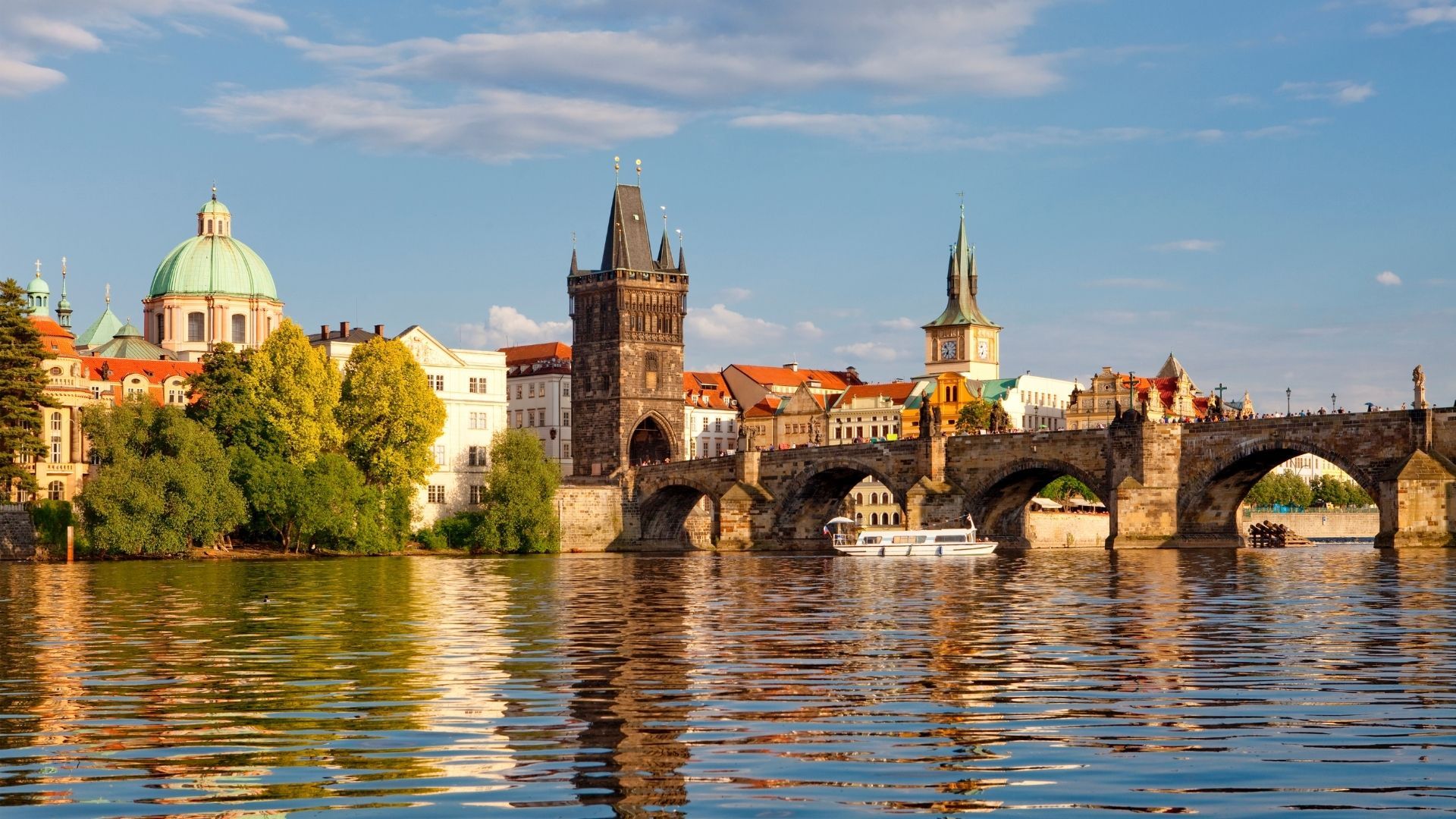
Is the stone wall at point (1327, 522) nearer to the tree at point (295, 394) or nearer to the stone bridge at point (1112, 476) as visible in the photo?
the stone bridge at point (1112, 476)

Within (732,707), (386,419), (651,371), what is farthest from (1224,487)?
(732,707)

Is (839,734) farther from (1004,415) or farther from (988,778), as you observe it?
(1004,415)

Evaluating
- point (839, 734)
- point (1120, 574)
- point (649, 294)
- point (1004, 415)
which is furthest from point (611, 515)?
point (839, 734)

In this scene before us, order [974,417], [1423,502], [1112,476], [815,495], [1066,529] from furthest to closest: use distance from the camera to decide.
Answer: [974,417], [1066,529], [815,495], [1112,476], [1423,502]

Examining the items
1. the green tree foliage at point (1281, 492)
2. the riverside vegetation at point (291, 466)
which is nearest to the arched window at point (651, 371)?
the riverside vegetation at point (291, 466)

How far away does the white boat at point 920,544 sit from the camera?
92.8 m

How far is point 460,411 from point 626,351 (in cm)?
1975

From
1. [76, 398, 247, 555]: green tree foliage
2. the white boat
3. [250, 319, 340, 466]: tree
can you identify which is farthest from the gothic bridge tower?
[76, 398, 247, 555]: green tree foliage

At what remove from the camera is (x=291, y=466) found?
9738 cm

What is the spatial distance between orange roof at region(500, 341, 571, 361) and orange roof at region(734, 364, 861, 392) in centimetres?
2865

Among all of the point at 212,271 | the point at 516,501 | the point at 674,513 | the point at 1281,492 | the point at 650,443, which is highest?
the point at 212,271

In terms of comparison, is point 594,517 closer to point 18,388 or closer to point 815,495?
point 815,495

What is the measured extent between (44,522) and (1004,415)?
81.3m

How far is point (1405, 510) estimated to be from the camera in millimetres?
78938
